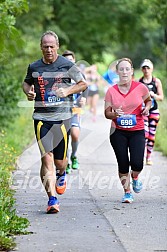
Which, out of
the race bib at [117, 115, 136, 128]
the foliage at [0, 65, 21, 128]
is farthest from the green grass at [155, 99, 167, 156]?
the race bib at [117, 115, 136, 128]

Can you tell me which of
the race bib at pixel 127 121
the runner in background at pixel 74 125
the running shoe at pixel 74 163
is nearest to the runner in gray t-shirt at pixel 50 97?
the race bib at pixel 127 121

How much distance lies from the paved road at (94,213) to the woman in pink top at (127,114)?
0.64 metres

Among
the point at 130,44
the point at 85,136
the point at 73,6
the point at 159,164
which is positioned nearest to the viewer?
the point at 159,164

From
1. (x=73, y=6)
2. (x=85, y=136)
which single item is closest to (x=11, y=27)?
(x=85, y=136)

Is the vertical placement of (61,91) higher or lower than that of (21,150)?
higher

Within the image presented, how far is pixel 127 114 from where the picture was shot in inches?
389

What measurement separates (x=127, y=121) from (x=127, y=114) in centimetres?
9

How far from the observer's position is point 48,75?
9227 mm

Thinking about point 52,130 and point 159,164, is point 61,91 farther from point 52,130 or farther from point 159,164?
point 159,164

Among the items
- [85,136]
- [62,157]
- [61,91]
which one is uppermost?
[61,91]

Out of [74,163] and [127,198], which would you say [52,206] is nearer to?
[127,198]

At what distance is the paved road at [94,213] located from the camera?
7469 millimetres

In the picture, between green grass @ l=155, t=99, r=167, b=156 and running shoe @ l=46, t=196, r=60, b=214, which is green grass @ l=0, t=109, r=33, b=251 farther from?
green grass @ l=155, t=99, r=167, b=156

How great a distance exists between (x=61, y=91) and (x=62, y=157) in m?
0.88
